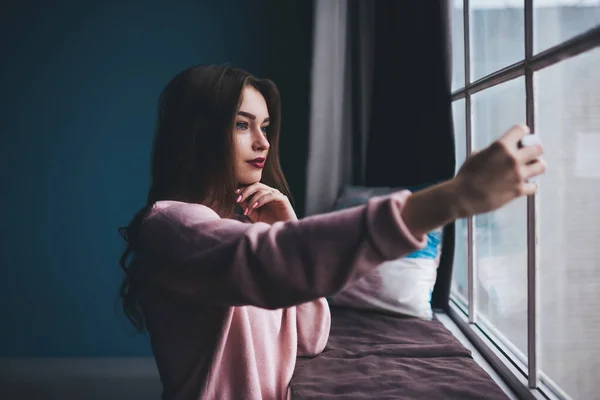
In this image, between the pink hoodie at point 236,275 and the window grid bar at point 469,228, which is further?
the window grid bar at point 469,228

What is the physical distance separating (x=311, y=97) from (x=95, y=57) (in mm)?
1170

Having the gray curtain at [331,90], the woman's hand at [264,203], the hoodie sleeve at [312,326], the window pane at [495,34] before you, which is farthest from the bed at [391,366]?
the window pane at [495,34]

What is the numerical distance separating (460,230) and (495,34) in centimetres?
79

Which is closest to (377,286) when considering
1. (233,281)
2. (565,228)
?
(565,228)

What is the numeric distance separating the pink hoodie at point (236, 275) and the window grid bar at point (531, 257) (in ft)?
2.07

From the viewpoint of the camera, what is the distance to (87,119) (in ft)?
9.07

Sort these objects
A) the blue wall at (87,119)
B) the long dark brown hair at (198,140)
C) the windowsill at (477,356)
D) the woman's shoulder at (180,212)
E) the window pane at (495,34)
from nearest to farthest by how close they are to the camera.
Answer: the woman's shoulder at (180,212), the long dark brown hair at (198,140), the windowsill at (477,356), the window pane at (495,34), the blue wall at (87,119)

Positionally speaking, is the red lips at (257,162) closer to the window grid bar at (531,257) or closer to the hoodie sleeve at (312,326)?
the hoodie sleeve at (312,326)

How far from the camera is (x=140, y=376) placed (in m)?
2.82

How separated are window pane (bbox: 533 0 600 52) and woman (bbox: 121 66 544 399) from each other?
2.20 feet

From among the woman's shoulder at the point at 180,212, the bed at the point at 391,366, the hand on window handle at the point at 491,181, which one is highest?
the hand on window handle at the point at 491,181

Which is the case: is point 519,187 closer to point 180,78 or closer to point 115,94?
point 180,78

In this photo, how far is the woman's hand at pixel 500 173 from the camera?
510 mm

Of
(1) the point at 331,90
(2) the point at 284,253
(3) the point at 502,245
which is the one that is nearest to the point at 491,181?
(2) the point at 284,253
